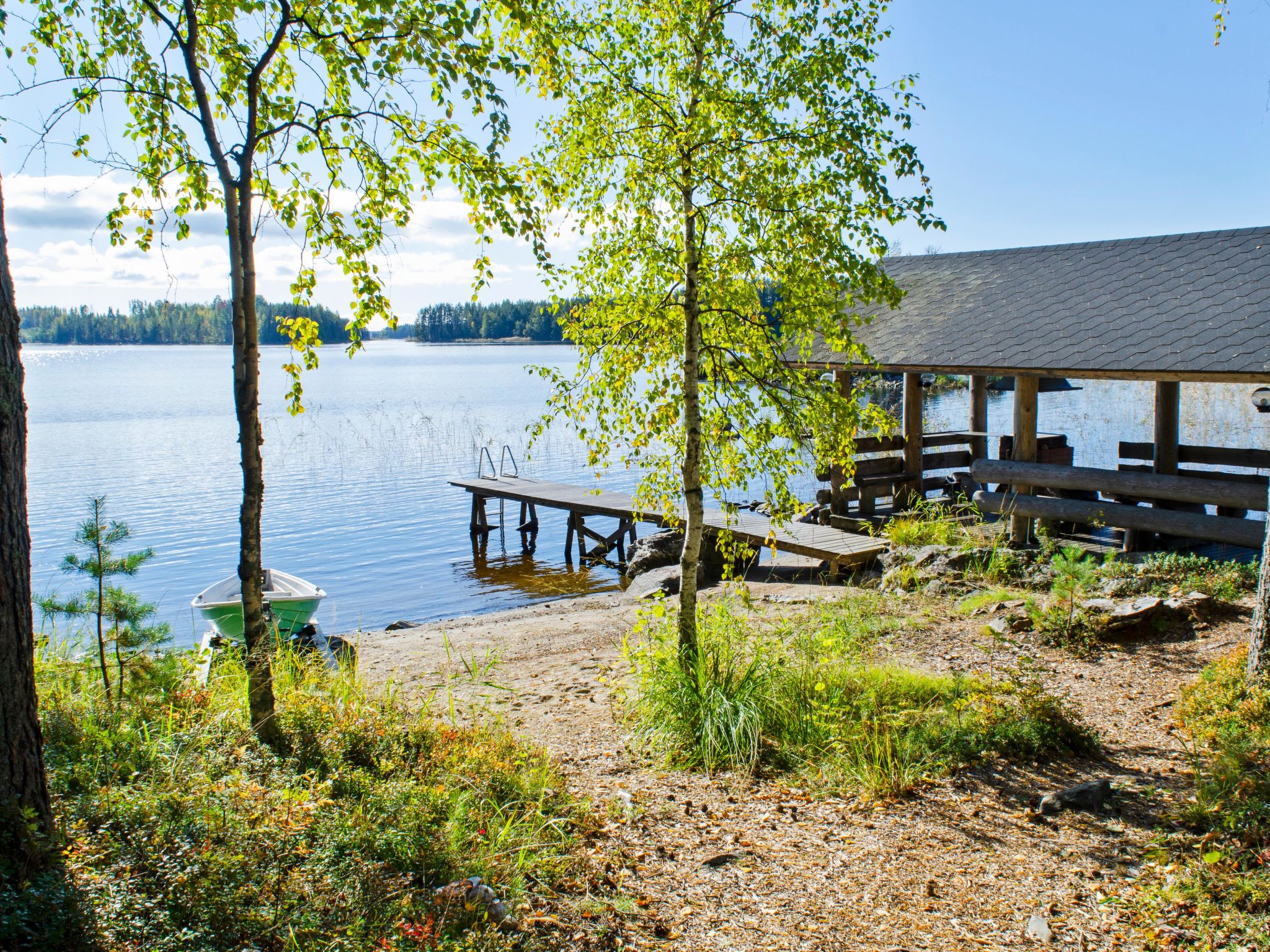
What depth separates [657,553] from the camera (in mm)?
14672

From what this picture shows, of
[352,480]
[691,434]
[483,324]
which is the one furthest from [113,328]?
[691,434]

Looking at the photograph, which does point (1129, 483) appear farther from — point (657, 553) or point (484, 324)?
point (484, 324)

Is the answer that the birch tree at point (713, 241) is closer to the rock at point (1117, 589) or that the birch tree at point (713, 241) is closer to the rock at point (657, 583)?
the rock at point (1117, 589)

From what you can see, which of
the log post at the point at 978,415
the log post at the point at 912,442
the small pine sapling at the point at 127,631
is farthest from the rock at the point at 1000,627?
the log post at the point at 978,415

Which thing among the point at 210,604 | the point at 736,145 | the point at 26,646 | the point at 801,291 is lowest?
the point at 210,604

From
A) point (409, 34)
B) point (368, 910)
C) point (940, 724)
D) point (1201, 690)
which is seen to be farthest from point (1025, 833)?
point (409, 34)

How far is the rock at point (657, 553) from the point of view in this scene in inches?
574

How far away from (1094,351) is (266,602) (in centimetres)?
1035

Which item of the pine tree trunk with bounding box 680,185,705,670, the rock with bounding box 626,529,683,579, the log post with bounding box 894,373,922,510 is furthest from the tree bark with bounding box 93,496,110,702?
the log post with bounding box 894,373,922,510

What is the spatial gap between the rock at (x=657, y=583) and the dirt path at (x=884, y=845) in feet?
19.7

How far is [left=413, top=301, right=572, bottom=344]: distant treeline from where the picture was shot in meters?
105

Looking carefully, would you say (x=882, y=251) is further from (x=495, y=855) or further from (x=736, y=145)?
(x=495, y=855)

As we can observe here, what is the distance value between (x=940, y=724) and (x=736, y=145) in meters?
3.85

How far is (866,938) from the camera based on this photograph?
346 cm
